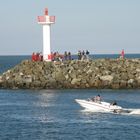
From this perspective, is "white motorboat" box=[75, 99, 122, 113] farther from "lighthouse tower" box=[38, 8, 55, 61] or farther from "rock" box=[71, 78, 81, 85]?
"lighthouse tower" box=[38, 8, 55, 61]

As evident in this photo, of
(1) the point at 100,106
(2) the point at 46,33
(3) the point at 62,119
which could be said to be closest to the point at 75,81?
(2) the point at 46,33

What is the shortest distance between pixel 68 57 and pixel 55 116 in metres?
30.2

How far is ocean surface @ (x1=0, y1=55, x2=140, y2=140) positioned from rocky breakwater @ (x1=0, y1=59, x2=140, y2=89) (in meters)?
3.54

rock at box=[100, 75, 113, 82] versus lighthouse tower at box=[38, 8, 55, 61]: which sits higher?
lighthouse tower at box=[38, 8, 55, 61]

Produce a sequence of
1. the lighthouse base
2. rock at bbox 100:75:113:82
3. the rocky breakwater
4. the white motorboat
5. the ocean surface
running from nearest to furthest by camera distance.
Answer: the ocean surface < the white motorboat < rock at bbox 100:75:113:82 < the rocky breakwater < the lighthouse base

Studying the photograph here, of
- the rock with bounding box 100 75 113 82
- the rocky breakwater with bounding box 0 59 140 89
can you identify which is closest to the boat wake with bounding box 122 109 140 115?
the rocky breakwater with bounding box 0 59 140 89

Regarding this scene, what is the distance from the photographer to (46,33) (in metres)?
83.4

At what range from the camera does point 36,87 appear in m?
78.8

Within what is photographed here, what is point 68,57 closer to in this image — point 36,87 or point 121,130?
point 36,87

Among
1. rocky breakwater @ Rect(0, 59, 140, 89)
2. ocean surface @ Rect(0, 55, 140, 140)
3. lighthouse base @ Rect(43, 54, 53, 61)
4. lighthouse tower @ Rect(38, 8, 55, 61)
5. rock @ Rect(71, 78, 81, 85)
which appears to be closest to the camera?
ocean surface @ Rect(0, 55, 140, 140)

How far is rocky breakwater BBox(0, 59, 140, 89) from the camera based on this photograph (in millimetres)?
77062

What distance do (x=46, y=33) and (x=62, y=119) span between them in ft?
103

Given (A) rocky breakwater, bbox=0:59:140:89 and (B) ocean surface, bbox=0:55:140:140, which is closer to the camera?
(B) ocean surface, bbox=0:55:140:140

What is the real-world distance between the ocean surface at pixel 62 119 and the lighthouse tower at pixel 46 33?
35.3ft
